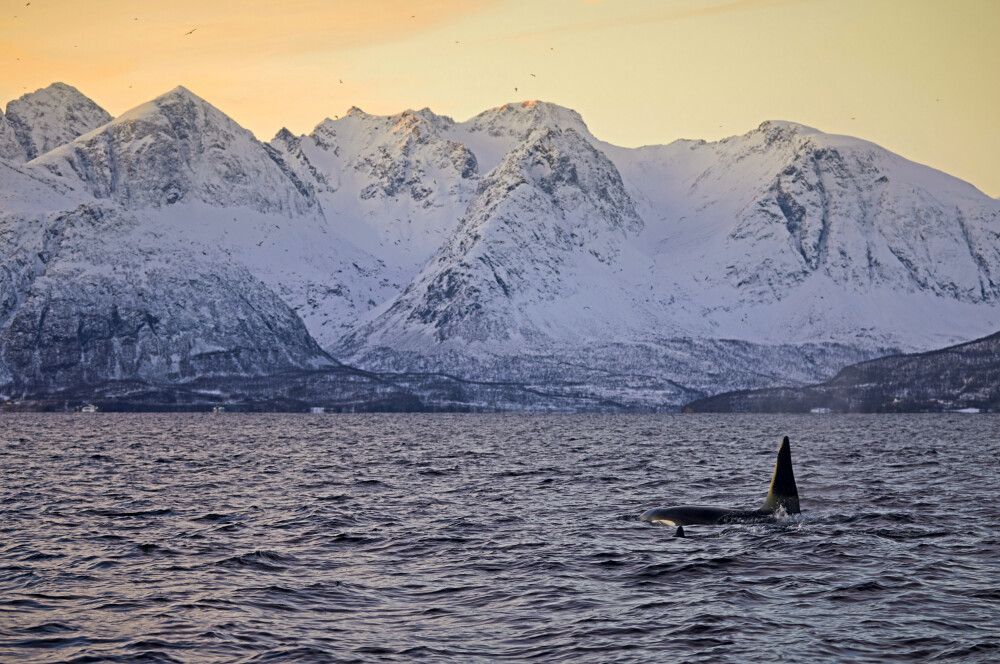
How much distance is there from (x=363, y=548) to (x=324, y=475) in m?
44.4

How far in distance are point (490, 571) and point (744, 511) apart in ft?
58.6

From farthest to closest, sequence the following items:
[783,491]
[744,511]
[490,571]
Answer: [783,491], [744,511], [490,571]

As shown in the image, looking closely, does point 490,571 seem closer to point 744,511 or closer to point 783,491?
point 744,511

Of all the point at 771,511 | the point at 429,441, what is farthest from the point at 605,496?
the point at 429,441

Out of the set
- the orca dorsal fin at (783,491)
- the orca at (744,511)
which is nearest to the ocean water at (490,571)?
the orca at (744,511)

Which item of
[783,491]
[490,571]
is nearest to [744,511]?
[783,491]

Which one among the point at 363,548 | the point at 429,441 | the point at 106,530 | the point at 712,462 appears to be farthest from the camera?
the point at 429,441

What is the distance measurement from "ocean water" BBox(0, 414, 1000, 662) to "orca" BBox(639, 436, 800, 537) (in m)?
1.08

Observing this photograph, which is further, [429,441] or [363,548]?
[429,441]

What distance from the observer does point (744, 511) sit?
61.6m

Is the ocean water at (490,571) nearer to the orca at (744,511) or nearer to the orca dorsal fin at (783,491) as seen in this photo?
the orca at (744,511)

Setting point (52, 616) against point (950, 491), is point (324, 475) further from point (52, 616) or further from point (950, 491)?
point (52, 616)

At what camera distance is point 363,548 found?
53.5 meters

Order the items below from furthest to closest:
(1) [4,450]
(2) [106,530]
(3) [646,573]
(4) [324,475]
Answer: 1. (1) [4,450]
2. (4) [324,475]
3. (2) [106,530]
4. (3) [646,573]
